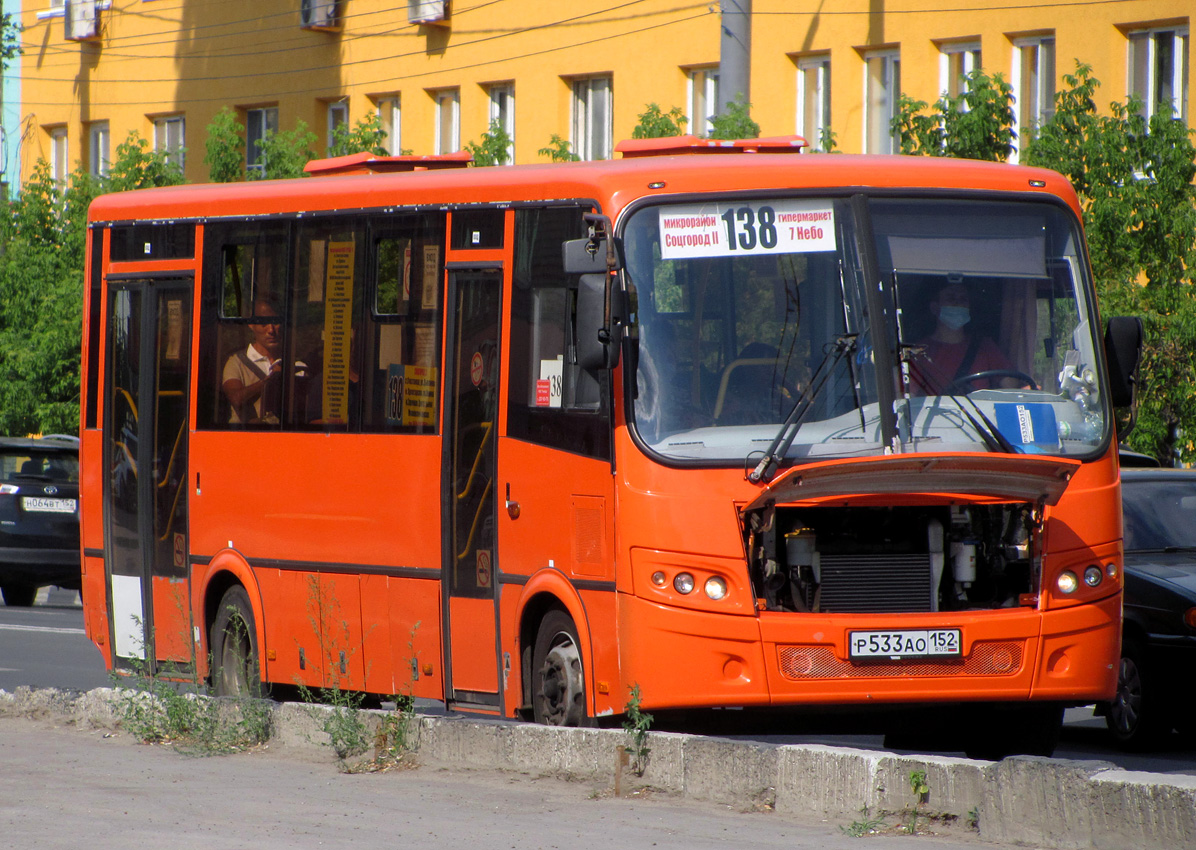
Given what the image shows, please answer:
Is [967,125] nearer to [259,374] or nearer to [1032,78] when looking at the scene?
[1032,78]

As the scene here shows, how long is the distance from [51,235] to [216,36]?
20.9ft

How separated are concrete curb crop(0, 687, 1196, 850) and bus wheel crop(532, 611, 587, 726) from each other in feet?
1.44

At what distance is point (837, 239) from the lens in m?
9.85

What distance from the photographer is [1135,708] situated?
38.8 ft

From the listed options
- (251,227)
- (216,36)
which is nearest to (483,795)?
(251,227)

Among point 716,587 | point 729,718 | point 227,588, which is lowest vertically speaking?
point 729,718

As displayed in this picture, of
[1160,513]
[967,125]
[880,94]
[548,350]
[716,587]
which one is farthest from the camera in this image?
[880,94]

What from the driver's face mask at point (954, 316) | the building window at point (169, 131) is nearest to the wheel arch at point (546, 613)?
the driver's face mask at point (954, 316)

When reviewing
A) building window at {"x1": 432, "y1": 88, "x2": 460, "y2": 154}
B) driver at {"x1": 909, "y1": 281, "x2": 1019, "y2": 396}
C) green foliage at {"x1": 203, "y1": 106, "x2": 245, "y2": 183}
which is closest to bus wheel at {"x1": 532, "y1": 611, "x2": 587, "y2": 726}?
driver at {"x1": 909, "y1": 281, "x2": 1019, "y2": 396}

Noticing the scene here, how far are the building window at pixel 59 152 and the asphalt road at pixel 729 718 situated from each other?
69.7 feet

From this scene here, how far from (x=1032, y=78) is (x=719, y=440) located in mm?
18875

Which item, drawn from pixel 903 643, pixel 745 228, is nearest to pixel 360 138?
pixel 745 228

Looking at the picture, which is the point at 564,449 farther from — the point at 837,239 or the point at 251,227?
the point at 251,227

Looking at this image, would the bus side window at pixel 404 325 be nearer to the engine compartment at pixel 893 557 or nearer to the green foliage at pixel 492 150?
the engine compartment at pixel 893 557
